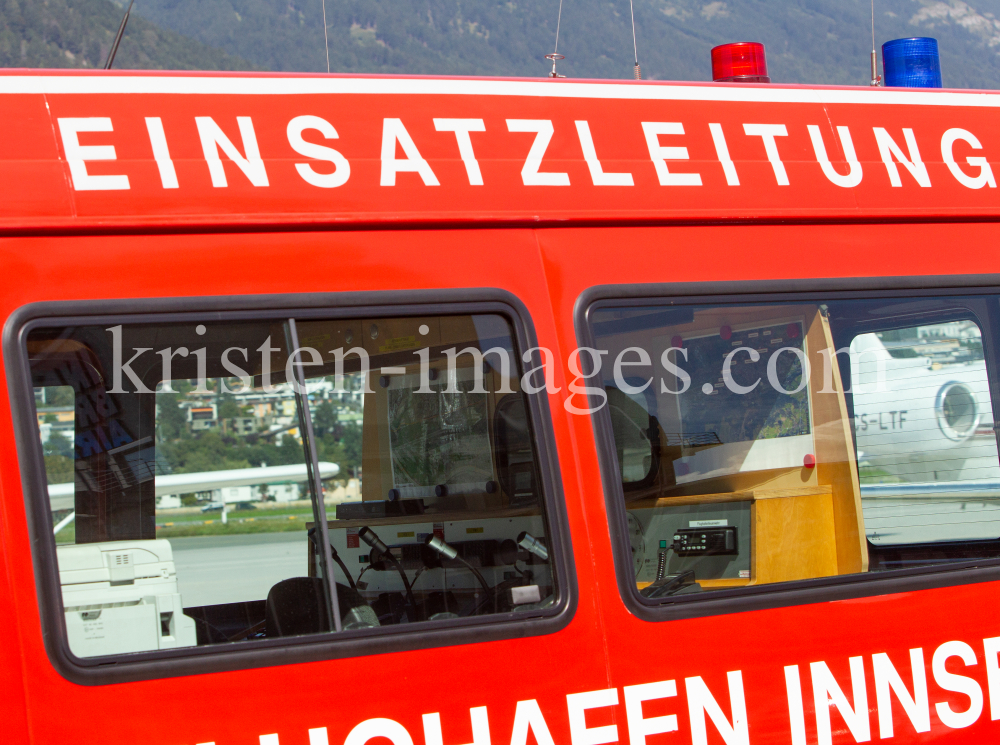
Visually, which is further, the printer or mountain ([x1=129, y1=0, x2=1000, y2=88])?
mountain ([x1=129, y1=0, x2=1000, y2=88])

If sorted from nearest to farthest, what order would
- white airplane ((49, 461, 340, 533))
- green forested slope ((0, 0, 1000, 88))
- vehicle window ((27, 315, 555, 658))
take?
vehicle window ((27, 315, 555, 658)) → white airplane ((49, 461, 340, 533)) → green forested slope ((0, 0, 1000, 88))

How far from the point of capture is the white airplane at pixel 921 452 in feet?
9.23

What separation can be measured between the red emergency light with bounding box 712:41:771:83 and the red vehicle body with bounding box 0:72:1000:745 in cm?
27

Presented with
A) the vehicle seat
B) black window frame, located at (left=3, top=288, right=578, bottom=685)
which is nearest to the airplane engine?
black window frame, located at (left=3, top=288, right=578, bottom=685)

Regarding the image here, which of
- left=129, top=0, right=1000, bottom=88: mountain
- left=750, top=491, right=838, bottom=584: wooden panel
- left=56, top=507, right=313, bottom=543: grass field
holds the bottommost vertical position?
left=750, top=491, right=838, bottom=584: wooden panel

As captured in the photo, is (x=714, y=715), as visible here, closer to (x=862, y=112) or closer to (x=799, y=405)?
(x=799, y=405)

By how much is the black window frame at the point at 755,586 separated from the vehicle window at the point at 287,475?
19cm

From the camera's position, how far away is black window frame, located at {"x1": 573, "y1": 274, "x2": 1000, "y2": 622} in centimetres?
232

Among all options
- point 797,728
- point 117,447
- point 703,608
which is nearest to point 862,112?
point 703,608

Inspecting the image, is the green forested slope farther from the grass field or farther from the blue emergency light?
the grass field

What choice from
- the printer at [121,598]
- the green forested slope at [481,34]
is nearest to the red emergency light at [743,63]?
the printer at [121,598]

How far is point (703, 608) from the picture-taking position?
2.34m

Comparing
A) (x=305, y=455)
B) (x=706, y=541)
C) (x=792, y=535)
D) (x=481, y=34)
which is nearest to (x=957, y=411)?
(x=792, y=535)

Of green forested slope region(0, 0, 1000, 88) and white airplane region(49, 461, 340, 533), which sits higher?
green forested slope region(0, 0, 1000, 88)
